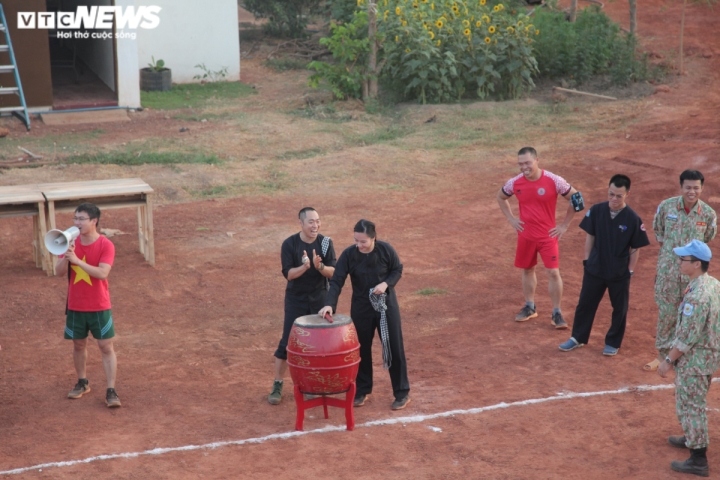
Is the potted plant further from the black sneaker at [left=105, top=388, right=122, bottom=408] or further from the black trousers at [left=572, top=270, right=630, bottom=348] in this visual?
the black trousers at [left=572, top=270, right=630, bottom=348]

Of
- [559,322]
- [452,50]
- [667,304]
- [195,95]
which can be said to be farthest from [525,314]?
[195,95]

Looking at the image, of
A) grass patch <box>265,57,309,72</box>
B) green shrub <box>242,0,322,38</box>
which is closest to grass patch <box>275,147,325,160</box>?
grass patch <box>265,57,309,72</box>

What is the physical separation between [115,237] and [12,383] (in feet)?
14.8

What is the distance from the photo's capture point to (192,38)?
23.1m

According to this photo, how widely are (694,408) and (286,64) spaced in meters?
20.2

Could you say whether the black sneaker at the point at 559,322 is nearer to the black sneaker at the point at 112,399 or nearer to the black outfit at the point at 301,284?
the black outfit at the point at 301,284

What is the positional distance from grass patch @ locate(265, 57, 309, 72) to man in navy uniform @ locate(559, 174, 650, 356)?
17.2 meters

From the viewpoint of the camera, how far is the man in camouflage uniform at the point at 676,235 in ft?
26.4

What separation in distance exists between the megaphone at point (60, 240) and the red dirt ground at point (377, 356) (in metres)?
1.42

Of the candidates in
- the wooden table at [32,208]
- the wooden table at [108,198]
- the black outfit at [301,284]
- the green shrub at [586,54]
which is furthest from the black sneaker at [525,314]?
the green shrub at [586,54]

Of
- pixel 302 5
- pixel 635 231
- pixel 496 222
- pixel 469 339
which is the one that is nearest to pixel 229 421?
pixel 469 339

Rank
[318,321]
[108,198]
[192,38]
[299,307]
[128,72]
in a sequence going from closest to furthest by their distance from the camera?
[318,321], [299,307], [108,198], [128,72], [192,38]

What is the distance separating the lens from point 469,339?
9.55 meters

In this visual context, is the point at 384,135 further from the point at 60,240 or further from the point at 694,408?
the point at 694,408
